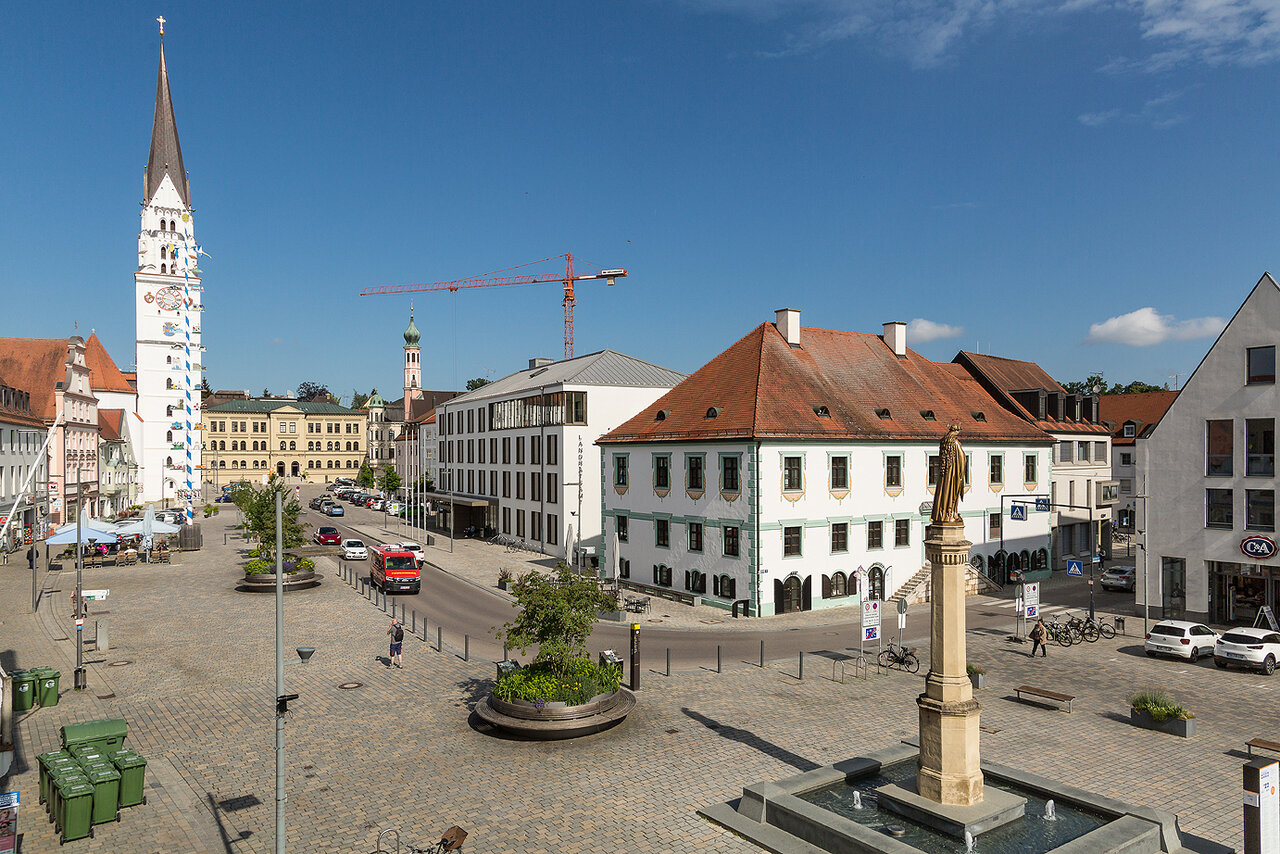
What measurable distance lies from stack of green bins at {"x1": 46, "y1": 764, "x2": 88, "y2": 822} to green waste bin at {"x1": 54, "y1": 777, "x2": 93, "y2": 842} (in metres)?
0.18

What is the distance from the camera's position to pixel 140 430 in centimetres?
9400

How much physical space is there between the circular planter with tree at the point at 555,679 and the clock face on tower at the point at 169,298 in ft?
292

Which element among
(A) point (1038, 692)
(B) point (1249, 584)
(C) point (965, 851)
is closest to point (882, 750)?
(C) point (965, 851)

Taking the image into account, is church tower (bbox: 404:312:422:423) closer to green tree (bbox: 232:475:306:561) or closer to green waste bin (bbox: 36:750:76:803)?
green tree (bbox: 232:475:306:561)

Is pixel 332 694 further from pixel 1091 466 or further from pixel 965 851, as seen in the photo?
pixel 1091 466

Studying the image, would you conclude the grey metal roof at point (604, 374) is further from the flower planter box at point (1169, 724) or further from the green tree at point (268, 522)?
the flower planter box at point (1169, 724)

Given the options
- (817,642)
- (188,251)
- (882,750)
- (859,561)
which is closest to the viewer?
(882,750)

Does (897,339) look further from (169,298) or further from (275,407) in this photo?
(275,407)

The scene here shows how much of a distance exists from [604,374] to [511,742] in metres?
38.6

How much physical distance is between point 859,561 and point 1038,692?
15.6m

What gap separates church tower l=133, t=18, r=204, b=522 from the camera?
89750 millimetres

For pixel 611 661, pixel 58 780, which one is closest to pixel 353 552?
pixel 611 661

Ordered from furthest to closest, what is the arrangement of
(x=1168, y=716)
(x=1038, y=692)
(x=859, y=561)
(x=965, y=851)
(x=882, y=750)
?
(x=859, y=561)
(x=1038, y=692)
(x=1168, y=716)
(x=882, y=750)
(x=965, y=851)

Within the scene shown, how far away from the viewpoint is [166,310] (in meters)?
92.2
